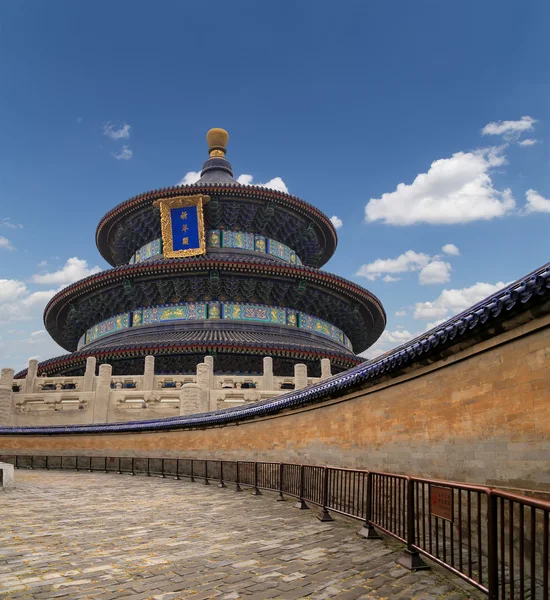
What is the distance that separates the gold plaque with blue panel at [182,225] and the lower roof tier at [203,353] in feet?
17.3

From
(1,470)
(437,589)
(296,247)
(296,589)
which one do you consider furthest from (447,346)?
(296,247)

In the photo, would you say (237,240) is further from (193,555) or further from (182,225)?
(193,555)

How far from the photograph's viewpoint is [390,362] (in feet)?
29.0

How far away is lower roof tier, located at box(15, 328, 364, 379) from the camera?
24.7 meters

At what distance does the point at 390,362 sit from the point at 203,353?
1735 centimetres

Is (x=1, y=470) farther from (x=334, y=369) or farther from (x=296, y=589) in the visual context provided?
(x=334, y=369)

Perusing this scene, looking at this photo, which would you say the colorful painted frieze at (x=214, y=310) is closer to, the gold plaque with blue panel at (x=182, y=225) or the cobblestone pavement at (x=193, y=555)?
the gold plaque with blue panel at (x=182, y=225)

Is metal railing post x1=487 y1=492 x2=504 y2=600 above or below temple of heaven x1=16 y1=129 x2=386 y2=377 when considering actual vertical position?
below

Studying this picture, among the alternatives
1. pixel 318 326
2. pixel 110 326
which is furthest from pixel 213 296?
pixel 110 326

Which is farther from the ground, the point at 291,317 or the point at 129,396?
the point at 291,317

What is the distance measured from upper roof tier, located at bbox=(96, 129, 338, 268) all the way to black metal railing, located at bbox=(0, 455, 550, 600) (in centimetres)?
1641

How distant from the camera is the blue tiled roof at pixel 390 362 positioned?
5.95 meters

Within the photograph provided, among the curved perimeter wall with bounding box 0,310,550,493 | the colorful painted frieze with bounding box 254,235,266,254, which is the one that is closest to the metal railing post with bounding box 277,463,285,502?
the curved perimeter wall with bounding box 0,310,550,493

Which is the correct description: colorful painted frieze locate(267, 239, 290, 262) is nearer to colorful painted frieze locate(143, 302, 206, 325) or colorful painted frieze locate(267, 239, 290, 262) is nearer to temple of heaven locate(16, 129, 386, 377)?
temple of heaven locate(16, 129, 386, 377)
